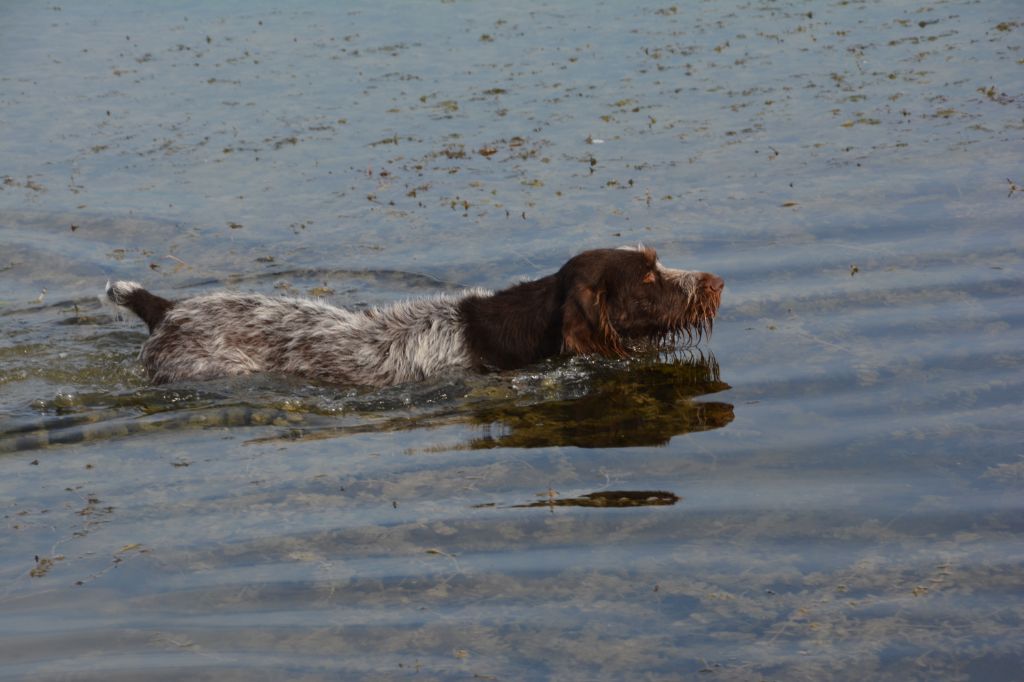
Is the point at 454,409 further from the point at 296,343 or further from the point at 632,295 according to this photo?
the point at 632,295

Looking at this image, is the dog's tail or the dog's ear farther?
the dog's tail

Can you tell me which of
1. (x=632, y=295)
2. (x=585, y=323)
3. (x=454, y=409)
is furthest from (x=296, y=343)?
(x=632, y=295)

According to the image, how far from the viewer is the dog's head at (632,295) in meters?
9.47

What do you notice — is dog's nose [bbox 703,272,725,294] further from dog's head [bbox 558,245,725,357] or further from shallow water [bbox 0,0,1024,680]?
shallow water [bbox 0,0,1024,680]

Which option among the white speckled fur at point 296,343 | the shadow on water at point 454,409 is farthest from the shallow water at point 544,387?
the white speckled fur at point 296,343

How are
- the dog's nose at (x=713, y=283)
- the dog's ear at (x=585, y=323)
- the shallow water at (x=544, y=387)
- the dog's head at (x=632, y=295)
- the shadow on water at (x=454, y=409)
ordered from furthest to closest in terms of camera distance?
1. the dog's nose at (x=713, y=283)
2. the dog's head at (x=632, y=295)
3. the dog's ear at (x=585, y=323)
4. the shadow on water at (x=454, y=409)
5. the shallow water at (x=544, y=387)

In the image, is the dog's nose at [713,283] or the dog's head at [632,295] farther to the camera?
the dog's nose at [713,283]

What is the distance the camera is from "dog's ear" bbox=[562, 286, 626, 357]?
368 inches

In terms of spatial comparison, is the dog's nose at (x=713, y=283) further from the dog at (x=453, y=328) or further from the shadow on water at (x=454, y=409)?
the shadow on water at (x=454, y=409)

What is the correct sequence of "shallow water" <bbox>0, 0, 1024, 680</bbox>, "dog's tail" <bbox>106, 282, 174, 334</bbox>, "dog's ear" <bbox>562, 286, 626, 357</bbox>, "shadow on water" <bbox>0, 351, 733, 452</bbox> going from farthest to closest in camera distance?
"dog's tail" <bbox>106, 282, 174, 334</bbox> < "dog's ear" <bbox>562, 286, 626, 357</bbox> < "shadow on water" <bbox>0, 351, 733, 452</bbox> < "shallow water" <bbox>0, 0, 1024, 680</bbox>

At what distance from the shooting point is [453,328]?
9797mm

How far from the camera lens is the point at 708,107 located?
1529 centimetres

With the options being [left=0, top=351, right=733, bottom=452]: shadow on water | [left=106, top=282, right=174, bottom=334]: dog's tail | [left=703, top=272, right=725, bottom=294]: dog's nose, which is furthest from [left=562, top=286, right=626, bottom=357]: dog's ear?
[left=106, top=282, right=174, bottom=334]: dog's tail

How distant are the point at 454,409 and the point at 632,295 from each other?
1.53 meters
